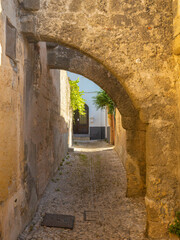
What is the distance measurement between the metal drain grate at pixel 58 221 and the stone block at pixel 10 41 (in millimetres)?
2452

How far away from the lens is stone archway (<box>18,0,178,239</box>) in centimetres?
279

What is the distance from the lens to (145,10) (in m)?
2.87

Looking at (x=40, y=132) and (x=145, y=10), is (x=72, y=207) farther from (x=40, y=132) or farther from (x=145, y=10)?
(x=145, y=10)

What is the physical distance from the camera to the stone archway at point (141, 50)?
110 inches

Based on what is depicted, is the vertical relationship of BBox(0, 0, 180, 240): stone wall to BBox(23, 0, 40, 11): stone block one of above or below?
below

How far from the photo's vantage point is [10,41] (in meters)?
2.64

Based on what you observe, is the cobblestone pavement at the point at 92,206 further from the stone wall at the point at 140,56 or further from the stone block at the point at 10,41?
the stone block at the point at 10,41

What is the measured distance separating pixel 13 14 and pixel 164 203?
291cm

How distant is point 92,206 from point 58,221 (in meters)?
0.86

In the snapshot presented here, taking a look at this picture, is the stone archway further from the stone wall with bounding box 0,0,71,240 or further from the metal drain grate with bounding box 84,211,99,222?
the metal drain grate with bounding box 84,211,99,222

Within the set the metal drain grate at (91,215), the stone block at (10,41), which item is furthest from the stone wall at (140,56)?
the metal drain grate at (91,215)

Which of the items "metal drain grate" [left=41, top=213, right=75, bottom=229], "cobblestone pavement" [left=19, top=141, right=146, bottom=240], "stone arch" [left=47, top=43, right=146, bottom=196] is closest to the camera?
"cobblestone pavement" [left=19, top=141, right=146, bottom=240]

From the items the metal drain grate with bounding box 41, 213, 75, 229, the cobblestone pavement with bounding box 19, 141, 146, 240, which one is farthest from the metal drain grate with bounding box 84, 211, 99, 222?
the metal drain grate with bounding box 41, 213, 75, 229

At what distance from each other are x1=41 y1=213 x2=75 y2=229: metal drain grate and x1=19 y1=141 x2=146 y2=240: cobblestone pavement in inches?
3.1
